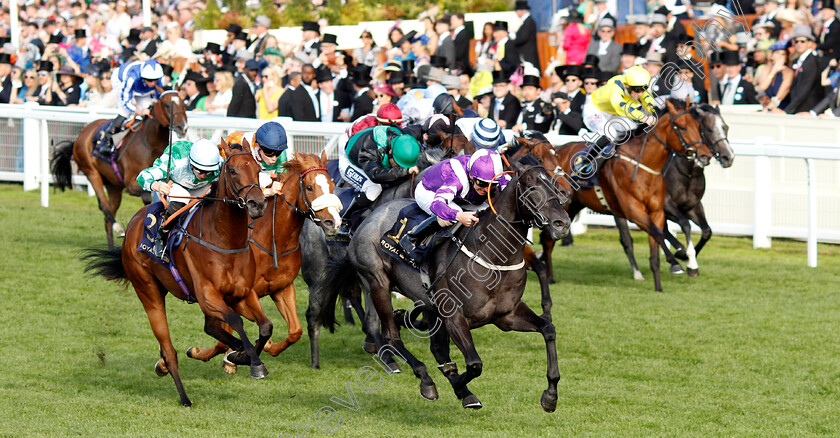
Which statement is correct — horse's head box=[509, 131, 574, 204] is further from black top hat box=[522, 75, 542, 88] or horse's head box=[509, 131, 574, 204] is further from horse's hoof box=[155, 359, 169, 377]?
black top hat box=[522, 75, 542, 88]

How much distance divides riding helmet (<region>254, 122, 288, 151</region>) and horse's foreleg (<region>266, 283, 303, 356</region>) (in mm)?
869

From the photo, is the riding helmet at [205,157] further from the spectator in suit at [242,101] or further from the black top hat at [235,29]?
the black top hat at [235,29]

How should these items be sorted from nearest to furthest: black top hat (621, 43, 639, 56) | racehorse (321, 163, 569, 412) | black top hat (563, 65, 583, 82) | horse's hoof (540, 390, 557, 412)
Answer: racehorse (321, 163, 569, 412)
horse's hoof (540, 390, 557, 412)
black top hat (563, 65, 583, 82)
black top hat (621, 43, 639, 56)

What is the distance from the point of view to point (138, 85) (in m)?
11.5

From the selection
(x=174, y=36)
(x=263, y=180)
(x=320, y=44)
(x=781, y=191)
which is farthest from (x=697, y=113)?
(x=174, y=36)

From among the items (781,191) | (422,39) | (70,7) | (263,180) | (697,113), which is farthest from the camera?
(70,7)

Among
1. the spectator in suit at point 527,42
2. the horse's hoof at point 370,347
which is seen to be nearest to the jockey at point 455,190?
the horse's hoof at point 370,347

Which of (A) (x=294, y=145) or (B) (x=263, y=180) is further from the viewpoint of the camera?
(A) (x=294, y=145)

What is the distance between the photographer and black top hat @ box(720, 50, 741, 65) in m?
12.7

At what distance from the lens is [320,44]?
16.2 meters

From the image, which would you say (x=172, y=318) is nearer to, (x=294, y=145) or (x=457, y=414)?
(x=457, y=414)

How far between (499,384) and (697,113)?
427cm

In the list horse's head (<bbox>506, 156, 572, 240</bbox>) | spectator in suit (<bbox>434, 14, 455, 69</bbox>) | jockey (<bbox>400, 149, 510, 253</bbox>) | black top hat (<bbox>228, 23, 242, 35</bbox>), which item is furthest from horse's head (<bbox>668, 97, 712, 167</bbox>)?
black top hat (<bbox>228, 23, 242, 35</bbox>)

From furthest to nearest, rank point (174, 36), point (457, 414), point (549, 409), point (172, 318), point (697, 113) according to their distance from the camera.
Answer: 1. point (174, 36)
2. point (697, 113)
3. point (172, 318)
4. point (457, 414)
5. point (549, 409)
